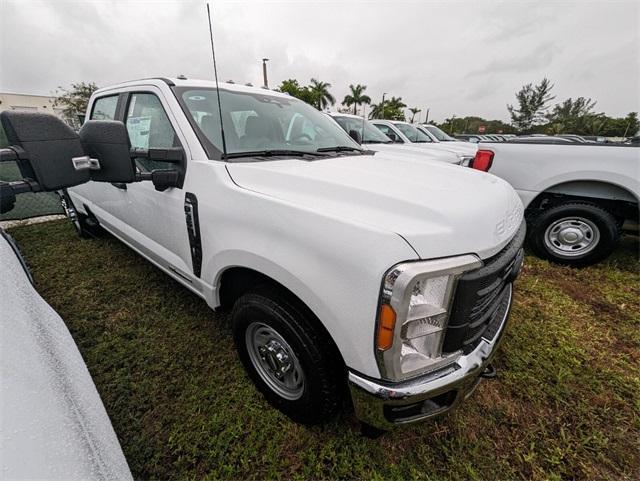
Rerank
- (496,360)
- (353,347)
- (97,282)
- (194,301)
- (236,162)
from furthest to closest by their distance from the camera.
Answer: (97,282) → (194,301) → (496,360) → (236,162) → (353,347)

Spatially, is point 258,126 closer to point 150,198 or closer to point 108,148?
point 150,198

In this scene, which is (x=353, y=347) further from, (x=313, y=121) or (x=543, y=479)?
(x=313, y=121)

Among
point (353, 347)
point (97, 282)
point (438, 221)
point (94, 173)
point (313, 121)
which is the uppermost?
point (313, 121)

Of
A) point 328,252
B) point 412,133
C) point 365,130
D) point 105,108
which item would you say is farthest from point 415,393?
point 412,133

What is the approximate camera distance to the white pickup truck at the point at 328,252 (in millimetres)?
1091

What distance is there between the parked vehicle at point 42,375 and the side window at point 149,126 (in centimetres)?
93

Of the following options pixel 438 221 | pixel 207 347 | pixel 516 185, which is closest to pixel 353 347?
pixel 438 221

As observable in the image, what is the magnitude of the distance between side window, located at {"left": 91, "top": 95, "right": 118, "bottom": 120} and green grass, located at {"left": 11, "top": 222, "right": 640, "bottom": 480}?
5.77 ft

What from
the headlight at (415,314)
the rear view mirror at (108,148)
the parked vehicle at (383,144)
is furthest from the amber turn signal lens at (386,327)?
the parked vehicle at (383,144)

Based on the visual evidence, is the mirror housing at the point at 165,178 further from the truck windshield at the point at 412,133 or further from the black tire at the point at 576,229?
the truck windshield at the point at 412,133

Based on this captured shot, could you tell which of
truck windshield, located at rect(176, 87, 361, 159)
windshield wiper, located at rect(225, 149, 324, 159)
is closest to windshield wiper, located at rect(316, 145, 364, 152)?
truck windshield, located at rect(176, 87, 361, 159)

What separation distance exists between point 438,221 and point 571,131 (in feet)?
171

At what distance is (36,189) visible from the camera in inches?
41.7

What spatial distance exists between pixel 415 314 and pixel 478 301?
1.09ft
